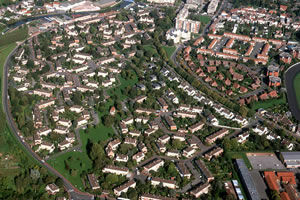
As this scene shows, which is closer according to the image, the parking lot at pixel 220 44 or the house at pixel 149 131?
the house at pixel 149 131

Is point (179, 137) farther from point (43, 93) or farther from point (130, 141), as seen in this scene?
point (43, 93)

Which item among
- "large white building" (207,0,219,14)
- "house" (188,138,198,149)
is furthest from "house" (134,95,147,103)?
"large white building" (207,0,219,14)

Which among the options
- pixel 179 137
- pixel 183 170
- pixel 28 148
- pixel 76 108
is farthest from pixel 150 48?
pixel 183 170

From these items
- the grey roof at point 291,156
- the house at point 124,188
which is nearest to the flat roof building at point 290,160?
the grey roof at point 291,156

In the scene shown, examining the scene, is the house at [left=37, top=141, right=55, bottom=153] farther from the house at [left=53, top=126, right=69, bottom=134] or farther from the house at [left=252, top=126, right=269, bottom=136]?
the house at [left=252, top=126, right=269, bottom=136]

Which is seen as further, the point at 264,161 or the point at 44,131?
the point at 44,131

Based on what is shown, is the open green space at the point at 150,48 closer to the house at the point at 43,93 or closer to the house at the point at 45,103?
the house at the point at 43,93

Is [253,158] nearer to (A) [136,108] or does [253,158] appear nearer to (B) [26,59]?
(A) [136,108]
